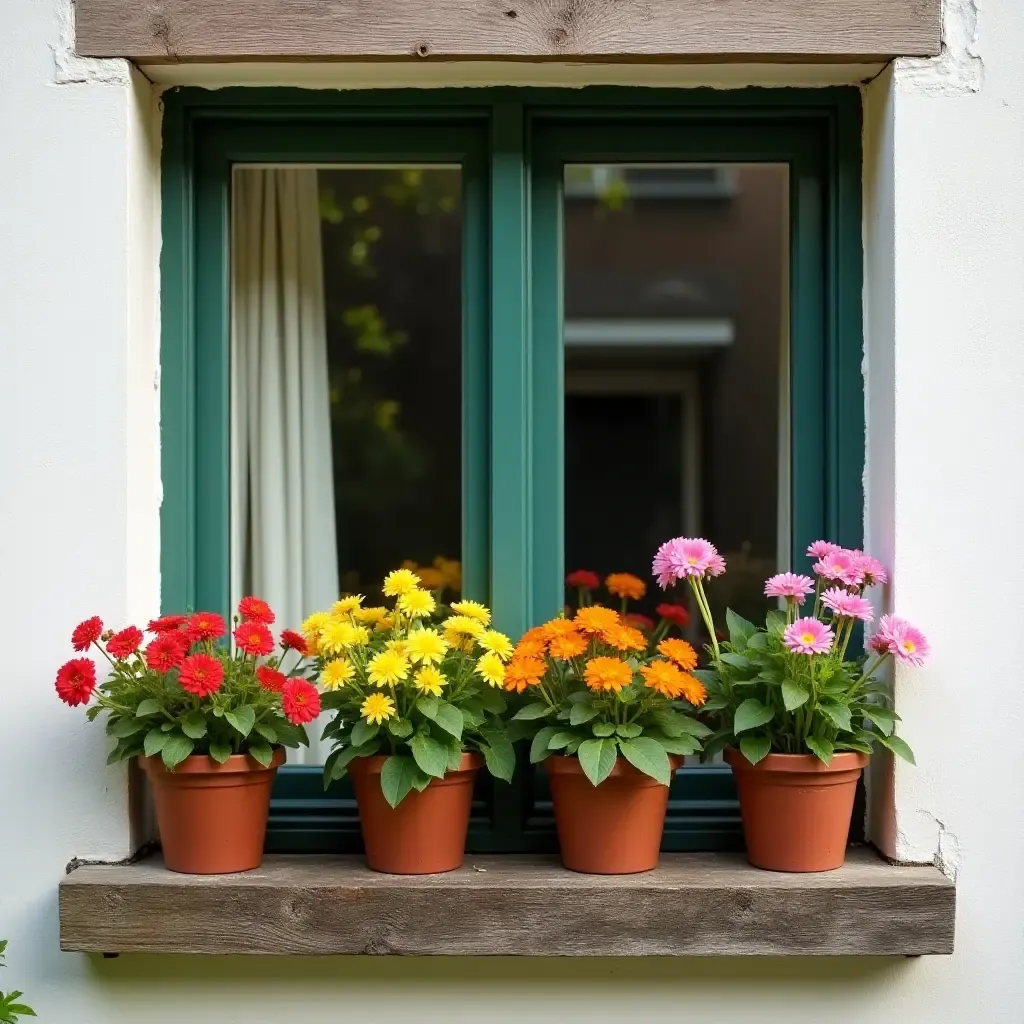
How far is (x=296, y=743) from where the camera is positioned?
72.7 inches

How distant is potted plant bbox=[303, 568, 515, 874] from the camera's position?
1.72m

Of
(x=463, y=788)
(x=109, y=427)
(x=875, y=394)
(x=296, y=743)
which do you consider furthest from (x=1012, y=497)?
(x=109, y=427)

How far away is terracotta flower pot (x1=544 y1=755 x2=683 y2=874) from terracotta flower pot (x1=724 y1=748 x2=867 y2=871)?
0.15m

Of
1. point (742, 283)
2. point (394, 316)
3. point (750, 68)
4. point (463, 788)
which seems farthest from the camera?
point (742, 283)

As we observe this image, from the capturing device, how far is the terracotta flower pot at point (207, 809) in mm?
1763

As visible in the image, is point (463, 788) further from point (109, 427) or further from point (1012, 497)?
point (1012, 497)

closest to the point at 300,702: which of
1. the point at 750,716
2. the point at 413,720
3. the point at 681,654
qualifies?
the point at 413,720

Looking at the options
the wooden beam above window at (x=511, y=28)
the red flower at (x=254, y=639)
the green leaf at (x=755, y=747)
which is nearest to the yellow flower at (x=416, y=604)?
the red flower at (x=254, y=639)

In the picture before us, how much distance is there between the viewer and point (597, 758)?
1708 mm

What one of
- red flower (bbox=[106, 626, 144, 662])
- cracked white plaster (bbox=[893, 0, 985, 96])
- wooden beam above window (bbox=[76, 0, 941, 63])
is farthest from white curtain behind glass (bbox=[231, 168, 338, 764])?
cracked white plaster (bbox=[893, 0, 985, 96])

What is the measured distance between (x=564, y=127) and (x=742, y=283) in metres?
0.83

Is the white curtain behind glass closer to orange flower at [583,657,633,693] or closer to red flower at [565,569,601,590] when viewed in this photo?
red flower at [565,569,601,590]

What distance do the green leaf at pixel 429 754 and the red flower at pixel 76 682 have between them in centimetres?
49

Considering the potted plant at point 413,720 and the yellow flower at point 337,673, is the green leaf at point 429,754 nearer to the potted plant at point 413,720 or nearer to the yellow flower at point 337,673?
the potted plant at point 413,720
